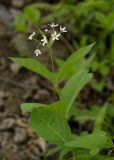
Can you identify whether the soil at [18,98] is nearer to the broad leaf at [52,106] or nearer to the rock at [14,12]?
the rock at [14,12]

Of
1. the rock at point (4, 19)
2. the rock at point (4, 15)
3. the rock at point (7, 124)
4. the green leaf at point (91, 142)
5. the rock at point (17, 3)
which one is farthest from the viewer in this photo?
the rock at point (17, 3)

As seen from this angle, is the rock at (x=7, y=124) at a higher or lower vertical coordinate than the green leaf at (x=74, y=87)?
higher

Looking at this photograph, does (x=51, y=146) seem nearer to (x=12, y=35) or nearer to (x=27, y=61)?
(x=27, y=61)

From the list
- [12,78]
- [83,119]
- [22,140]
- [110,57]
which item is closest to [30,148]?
[22,140]

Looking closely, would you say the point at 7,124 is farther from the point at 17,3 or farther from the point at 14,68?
the point at 17,3

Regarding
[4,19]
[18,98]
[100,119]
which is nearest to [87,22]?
[4,19]

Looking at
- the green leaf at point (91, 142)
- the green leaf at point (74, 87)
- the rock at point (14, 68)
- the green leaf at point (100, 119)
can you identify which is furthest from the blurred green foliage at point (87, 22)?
the green leaf at point (91, 142)

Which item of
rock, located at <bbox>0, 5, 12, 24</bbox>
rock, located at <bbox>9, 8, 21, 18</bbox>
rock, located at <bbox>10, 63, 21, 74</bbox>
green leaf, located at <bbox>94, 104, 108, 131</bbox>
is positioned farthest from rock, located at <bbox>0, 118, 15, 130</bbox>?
rock, located at <bbox>9, 8, 21, 18</bbox>
